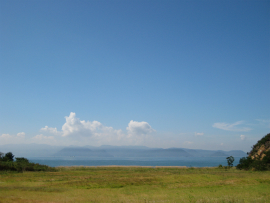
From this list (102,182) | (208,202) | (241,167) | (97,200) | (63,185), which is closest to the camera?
(208,202)

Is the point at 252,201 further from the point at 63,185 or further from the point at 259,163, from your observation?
the point at 259,163

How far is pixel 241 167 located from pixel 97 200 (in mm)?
67782

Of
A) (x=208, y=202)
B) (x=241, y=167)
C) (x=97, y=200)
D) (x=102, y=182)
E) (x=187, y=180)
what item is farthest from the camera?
(x=241, y=167)

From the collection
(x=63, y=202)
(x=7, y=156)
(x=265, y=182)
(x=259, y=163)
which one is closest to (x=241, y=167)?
(x=259, y=163)

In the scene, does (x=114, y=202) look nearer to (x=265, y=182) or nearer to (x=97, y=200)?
(x=97, y=200)

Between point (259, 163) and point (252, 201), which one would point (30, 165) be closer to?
point (252, 201)

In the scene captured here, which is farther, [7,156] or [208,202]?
[7,156]

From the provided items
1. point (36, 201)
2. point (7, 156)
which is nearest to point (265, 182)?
point (36, 201)

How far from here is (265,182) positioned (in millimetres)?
40250

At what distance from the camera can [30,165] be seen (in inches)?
2707

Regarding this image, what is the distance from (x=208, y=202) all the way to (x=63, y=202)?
15897mm

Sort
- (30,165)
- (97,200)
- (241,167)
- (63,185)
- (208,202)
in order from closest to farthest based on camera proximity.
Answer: (208,202), (97,200), (63,185), (30,165), (241,167)

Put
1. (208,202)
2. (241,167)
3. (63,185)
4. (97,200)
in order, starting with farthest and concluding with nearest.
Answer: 1. (241,167)
2. (63,185)
3. (97,200)
4. (208,202)

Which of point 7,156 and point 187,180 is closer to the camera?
point 187,180
